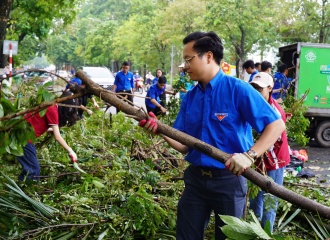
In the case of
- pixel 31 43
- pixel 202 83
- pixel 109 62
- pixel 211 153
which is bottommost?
pixel 109 62

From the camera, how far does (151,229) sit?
4453 millimetres

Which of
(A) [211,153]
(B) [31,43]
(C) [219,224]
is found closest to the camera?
(A) [211,153]

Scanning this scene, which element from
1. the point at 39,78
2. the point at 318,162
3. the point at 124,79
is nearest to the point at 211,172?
the point at 39,78

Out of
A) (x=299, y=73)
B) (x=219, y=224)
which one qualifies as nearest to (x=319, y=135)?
(x=299, y=73)

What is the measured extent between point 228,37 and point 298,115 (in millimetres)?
23419

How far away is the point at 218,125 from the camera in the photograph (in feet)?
10.6

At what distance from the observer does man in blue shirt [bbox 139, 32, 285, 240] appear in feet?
10.3

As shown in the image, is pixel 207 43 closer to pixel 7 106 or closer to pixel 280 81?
pixel 7 106

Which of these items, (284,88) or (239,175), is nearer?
(239,175)

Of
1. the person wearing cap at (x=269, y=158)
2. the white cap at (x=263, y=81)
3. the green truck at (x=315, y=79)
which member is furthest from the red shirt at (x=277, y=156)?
the green truck at (x=315, y=79)

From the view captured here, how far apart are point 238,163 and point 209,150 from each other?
0.66ft

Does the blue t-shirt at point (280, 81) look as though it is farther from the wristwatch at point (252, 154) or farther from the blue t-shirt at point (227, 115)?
the wristwatch at point (252, 154)

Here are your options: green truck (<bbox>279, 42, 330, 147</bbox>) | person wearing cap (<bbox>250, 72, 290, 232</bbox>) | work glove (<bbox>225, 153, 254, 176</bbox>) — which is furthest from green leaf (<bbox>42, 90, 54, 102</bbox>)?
green truck (<bbox>279, 42, 330, 147</bbox>)

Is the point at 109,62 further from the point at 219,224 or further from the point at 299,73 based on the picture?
the point at 219,224
